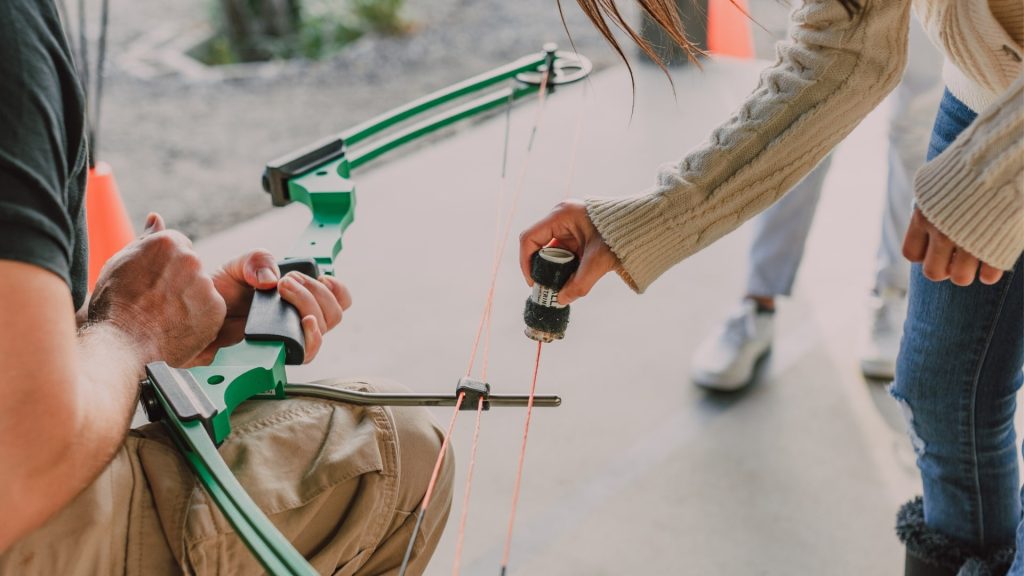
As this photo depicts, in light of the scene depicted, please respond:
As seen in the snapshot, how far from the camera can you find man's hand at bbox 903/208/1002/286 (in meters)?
0.85

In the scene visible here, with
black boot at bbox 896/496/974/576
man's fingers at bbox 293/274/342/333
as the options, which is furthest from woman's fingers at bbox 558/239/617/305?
black boot at bbox 896/496/974/576

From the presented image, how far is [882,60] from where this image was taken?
0.95m

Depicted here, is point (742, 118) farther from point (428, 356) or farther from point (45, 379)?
point (428, 356)

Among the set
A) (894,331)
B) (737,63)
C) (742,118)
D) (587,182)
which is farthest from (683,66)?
(742,118)

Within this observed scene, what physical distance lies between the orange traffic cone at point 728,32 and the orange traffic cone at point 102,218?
1.87 metres

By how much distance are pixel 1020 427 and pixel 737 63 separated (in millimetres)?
1902

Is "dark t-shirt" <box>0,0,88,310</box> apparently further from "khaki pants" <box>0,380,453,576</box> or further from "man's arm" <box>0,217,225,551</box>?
"khaki pants" <box>0,380,453,576</box>

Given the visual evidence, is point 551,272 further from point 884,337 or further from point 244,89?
point 244,89

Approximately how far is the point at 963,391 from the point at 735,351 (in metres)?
0.85

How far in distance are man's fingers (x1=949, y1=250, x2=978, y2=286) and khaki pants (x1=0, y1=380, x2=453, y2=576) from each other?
498 millimetres

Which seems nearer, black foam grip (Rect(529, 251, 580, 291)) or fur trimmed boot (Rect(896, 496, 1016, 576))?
black foam grip (Rect(529, 251, 580, 291))

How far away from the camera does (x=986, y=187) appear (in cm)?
81

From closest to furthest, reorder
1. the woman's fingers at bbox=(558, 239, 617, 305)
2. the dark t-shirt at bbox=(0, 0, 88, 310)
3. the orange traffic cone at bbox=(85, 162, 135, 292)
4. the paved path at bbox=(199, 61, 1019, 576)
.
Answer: the dark t-shirt at bbox=(0, 0, 88, 310) → the woman's fingers at bbox=(558, 239, 617, 305) → the paved path at bbox=(199, 61, 1019, 576) → the orange traffic cone at bbox=(85, 162, 135, 292)

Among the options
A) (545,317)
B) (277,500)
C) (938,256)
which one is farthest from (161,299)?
(938,256)
